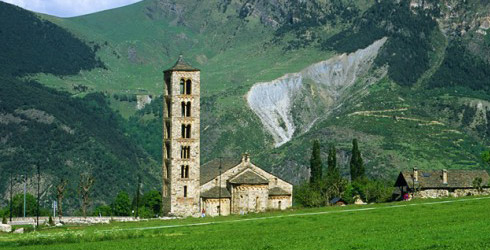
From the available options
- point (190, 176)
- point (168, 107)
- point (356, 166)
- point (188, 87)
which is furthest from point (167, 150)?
point (356, 166)

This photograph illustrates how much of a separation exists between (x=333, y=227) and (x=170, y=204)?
167 ft

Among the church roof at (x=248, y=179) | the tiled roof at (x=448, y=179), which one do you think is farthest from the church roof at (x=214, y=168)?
the tiled roof at (x=448, y=179)

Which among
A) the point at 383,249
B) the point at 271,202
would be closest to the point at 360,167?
the point at 271,202

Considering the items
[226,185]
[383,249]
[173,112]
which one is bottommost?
[383,249]

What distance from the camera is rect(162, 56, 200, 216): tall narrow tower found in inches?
5187

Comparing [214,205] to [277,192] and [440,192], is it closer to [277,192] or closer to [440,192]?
[277,192]

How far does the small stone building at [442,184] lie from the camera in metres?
136

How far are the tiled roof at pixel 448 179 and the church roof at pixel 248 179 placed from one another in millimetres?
19263

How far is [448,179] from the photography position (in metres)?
138

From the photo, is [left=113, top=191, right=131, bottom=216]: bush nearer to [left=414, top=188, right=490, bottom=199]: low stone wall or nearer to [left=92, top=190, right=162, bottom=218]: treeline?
[left=92, top=190, right=162, bottom=218]: treeline

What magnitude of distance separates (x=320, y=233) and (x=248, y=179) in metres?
56.1

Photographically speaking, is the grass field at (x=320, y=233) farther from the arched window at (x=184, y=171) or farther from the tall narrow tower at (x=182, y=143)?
the arched window at (x=184, y=171)

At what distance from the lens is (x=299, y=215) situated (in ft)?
338

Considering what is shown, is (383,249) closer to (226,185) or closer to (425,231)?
(425,231)
